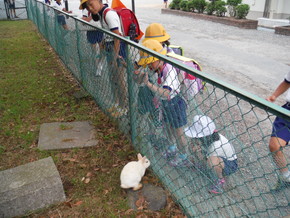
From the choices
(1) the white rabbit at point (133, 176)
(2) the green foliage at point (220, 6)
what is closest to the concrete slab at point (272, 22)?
(2) the green foliage at point (220, 6)

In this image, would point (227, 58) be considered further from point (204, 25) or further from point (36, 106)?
point (204, 25)

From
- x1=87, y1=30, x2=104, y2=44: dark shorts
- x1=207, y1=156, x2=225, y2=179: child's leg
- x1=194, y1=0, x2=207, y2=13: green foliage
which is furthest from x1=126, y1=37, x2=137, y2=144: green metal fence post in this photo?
x1=194, y1=0, x2=207, y2=13: green foliage

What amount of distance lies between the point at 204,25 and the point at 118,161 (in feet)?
36.8

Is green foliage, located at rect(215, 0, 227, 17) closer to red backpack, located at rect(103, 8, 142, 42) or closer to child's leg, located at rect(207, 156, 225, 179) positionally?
red backpack, located at rect(103, 8, 142, 42)

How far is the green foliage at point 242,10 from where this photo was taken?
12.8 meters

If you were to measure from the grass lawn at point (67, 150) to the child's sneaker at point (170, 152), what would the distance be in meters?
0.32

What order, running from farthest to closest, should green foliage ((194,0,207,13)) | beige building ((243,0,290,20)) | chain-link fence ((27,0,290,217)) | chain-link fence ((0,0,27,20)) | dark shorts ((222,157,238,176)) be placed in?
green foliage ((194,0,207,13)) → chain-link fence ((0,0,27,20)) → beige building ((243,0,290,20)) → dark shorts ((222,157,238,176)) → chain-link fence ((27,0,290,217))

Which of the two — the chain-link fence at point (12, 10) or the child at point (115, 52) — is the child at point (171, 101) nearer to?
the child at point (115, 52)

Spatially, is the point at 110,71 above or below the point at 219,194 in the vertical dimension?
above

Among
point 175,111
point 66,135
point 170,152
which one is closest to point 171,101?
point 175,111

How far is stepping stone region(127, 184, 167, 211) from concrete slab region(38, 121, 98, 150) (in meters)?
0.99

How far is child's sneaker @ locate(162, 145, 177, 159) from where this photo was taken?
2489 millimetres

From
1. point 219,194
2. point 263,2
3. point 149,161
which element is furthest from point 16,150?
point 263,2

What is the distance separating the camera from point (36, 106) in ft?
14.5
